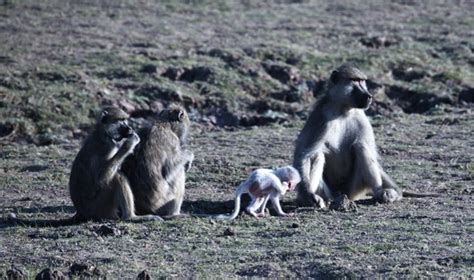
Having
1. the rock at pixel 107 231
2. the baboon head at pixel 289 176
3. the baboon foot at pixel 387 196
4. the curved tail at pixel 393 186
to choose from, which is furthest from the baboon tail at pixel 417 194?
the rock at pixel 107 231

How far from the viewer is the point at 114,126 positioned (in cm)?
932

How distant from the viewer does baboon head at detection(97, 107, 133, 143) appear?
30.5 feet

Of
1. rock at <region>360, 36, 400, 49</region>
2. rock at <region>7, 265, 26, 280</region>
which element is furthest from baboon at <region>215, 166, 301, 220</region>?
rock at <region>360, 36, 400, 49</region>

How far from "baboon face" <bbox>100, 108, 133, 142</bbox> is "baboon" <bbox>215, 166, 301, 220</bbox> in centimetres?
102

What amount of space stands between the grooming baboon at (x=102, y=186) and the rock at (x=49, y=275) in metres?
2.11

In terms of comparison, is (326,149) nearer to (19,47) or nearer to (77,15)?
(19,47)

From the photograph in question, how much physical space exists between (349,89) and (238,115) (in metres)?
4.42

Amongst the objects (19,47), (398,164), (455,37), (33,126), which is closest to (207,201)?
(398,164)

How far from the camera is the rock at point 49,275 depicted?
6.98m

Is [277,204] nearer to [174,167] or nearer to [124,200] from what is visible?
[174,167]

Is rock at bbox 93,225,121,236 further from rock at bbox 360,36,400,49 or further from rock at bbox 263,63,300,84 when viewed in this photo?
rock at bbox 360,36,400,49

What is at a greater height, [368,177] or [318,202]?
[368,177]

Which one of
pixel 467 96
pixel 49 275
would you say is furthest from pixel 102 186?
pixel 467 96

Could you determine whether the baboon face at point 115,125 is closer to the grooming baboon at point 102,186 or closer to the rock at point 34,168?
the grooming baboon at point 102,186
